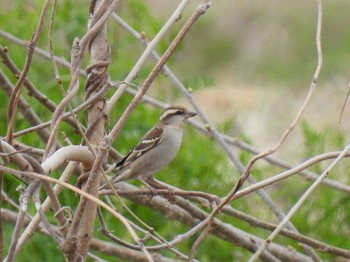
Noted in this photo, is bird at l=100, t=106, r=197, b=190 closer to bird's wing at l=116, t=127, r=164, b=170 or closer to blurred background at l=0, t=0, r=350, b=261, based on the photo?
bird's wing at l=116, t=127, r=164, b=170

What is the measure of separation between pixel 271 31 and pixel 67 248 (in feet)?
37.7

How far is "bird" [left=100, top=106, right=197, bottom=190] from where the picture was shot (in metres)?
3.78

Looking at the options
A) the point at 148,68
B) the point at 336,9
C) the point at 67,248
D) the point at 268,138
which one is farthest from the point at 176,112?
the point at 336,9

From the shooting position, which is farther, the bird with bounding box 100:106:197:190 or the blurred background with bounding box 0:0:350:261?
the blurred background with bounding box 0:0:350:261

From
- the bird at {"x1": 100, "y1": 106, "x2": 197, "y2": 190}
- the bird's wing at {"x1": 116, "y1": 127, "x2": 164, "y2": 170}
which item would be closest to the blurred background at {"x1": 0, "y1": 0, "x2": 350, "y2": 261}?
the bird at {"x1": 100, "y1": 106, "x2": 197, "y2": 190}

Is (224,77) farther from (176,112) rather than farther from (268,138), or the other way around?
(176,112)

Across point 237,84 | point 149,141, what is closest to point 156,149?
point 149,141

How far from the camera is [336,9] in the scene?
43.2ft

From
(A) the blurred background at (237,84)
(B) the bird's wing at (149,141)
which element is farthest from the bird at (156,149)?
(A) the blurred background at (237,84)

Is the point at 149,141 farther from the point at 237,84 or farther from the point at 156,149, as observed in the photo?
the point at 237,84

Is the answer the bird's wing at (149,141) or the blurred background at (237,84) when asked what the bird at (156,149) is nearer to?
the bird's wing at (149,141)

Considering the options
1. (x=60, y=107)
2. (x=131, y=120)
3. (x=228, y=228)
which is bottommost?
(x=131, y=120)

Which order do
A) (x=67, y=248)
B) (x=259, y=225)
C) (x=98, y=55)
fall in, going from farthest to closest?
(x=259, y=225)
(x=98, y=55)
(x=67, y=248)

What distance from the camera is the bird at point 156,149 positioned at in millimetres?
3775
